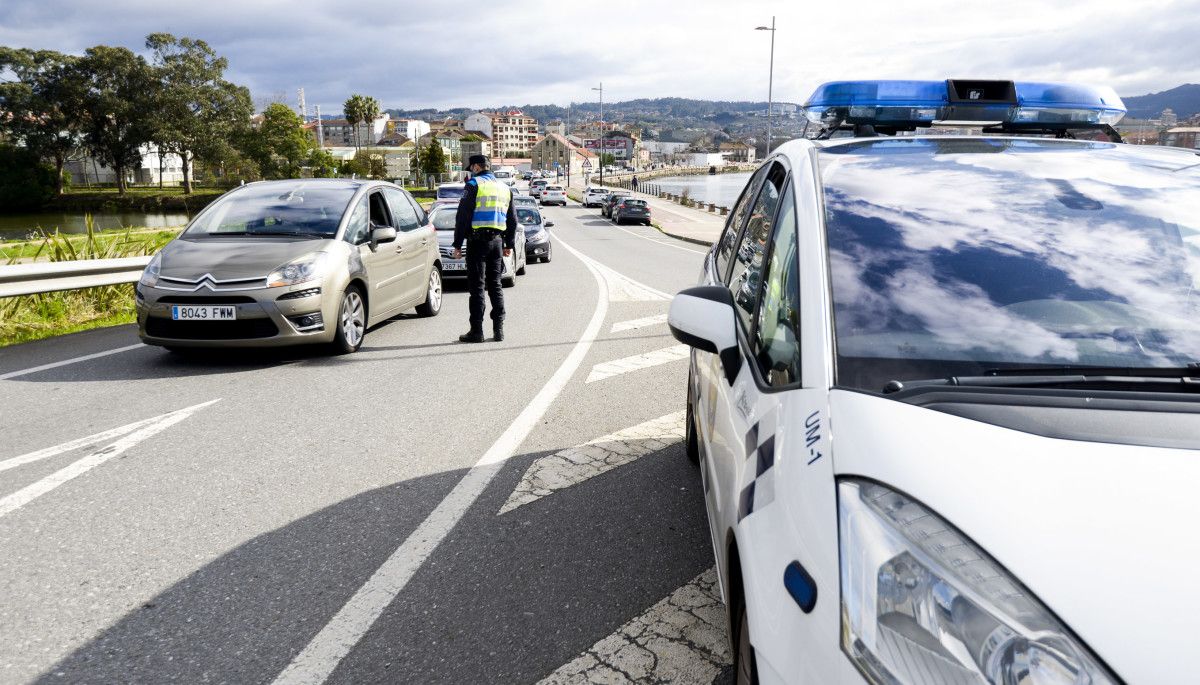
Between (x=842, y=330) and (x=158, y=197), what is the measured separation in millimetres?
101553

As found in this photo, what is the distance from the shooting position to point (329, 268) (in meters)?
7.53

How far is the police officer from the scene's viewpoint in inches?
334

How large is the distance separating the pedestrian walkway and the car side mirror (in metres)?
22.5

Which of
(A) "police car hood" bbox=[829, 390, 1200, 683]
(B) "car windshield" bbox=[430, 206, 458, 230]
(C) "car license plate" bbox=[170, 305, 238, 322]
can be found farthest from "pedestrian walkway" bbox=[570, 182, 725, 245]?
(A) "police car hood" bbox=[829, 390, 1200, 683]

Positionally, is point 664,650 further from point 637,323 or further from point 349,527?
→ point 637,323

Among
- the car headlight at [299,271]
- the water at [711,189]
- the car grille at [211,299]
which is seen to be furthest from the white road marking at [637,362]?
the water at [711,189]

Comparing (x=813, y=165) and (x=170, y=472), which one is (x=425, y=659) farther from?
(x=170, y=472)

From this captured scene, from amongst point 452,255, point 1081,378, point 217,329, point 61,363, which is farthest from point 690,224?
point 1081,378

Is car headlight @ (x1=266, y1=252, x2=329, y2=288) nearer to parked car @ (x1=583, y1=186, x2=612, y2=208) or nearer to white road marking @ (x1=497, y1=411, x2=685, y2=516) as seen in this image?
white road marking @ (x1=497, y1=411, x2=685, y2=516)

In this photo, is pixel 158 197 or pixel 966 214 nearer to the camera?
pixel 966 214

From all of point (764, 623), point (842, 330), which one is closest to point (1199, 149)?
point (842, 330)

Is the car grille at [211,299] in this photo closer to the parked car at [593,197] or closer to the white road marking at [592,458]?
the white road marking at [592,458]

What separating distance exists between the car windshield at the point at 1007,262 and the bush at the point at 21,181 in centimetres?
9624

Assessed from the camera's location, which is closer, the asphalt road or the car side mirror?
the car side mirror
